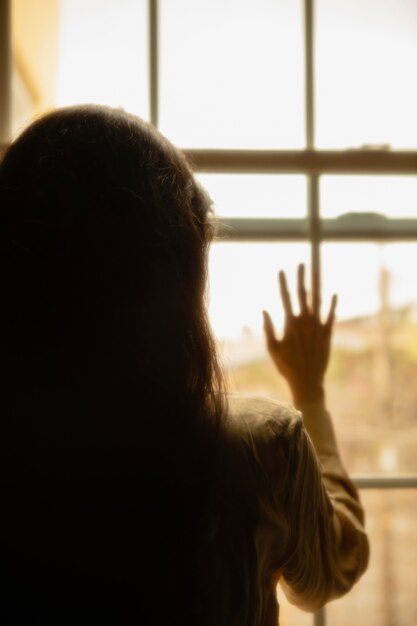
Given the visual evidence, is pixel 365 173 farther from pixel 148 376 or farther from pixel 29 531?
pixel 29 531

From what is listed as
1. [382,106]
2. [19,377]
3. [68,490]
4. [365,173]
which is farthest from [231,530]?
[382,106]

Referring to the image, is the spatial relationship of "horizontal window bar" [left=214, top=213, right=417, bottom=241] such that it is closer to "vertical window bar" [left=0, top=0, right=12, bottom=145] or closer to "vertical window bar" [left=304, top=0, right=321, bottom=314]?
"vertical window bar" [left=304, top=0, right=321, bottom=314]

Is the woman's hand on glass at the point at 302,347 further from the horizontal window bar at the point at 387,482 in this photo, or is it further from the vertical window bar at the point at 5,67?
the vertical window bar at the point at 5,67

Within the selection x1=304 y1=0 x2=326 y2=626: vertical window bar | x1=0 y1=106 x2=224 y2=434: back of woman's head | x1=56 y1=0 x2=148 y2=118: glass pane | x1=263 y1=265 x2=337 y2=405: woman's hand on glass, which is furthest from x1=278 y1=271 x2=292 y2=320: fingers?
x1=56 y1=0 x2=148 y2=118: glass pane

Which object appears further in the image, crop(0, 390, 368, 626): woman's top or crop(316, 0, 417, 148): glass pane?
crop(316, 0, 417, 148): glass pane

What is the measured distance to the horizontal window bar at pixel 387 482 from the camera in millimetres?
1477

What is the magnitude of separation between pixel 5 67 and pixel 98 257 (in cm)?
74

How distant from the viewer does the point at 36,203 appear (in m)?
0.71

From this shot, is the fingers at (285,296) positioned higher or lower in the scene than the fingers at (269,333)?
higher

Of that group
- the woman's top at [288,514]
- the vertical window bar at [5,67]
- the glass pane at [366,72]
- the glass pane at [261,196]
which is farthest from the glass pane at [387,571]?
the vertical window bar at [5,67]

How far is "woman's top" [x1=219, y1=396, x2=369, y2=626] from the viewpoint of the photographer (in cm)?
81

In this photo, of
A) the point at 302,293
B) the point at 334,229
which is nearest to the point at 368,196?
the point at 334,229

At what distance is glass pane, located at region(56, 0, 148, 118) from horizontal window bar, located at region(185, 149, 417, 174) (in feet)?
0.89

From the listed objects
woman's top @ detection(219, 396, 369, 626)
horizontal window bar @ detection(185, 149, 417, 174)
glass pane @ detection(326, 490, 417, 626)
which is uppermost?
horizontal window bar @ detection(185, 149, 417, 174)
